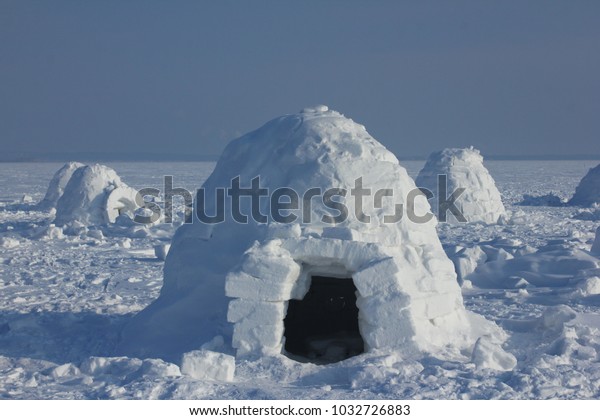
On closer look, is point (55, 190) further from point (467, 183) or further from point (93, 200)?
point (467, 183)

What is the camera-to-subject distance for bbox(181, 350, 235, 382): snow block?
18.2 ft

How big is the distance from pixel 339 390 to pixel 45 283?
7812 millimetres

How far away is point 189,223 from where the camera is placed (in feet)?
26.3

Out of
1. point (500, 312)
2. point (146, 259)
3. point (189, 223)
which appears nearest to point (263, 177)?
point (189, 223)

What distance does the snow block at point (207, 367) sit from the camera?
5547mm

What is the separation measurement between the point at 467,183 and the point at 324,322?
14.0 m

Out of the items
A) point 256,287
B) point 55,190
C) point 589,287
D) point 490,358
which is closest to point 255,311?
point 256,287

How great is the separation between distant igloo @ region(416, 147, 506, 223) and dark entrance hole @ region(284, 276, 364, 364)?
41.9ft

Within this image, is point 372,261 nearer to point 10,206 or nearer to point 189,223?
point 189,223

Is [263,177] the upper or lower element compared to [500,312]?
upper

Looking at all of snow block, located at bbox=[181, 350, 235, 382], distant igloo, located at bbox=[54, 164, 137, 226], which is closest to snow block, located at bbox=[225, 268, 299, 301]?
snow block, located at bbox=[181, 350, 235, 382]

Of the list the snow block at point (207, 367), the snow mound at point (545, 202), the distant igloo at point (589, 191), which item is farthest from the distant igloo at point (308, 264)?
the snow mound at point (545, 202)

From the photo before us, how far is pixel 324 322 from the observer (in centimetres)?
839

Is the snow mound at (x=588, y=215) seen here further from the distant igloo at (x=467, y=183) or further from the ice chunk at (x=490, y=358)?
the ice chunk at (x=490, y=358)
